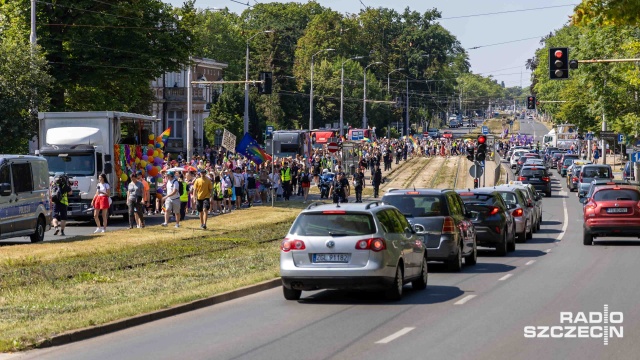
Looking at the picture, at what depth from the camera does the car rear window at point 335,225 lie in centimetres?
1795

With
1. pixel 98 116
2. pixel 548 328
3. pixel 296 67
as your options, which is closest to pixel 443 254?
pixel 548 328

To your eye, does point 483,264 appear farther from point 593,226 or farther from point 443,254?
point 593,226

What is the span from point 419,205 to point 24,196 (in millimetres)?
11475

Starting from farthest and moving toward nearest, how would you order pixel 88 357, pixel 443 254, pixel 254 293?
pixel 443 254
pixel 254 293
pixel 88 357

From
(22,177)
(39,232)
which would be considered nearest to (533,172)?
(39,232)

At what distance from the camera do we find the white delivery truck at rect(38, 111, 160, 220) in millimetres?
39906

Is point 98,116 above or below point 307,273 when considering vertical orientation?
above

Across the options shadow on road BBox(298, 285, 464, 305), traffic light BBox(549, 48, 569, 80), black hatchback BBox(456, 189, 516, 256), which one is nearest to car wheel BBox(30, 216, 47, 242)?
black hatchback BBox(456, 189, 516, 256)

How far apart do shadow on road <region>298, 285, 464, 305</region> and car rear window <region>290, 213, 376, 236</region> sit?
107 cm

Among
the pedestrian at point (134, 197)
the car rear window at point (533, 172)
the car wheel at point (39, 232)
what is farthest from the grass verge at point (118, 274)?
the car rear window at point (533, 172)

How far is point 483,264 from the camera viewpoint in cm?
2625

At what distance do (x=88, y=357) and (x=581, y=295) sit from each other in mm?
8991

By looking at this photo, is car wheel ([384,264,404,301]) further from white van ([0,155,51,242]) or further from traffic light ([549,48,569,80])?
traffic light ([549,48,569,80])

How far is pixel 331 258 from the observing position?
1781 cm
